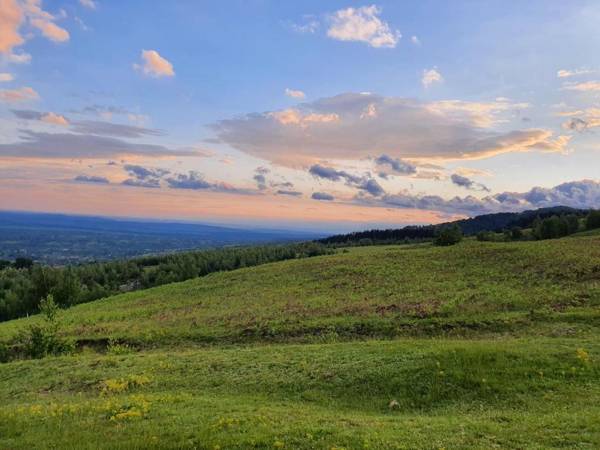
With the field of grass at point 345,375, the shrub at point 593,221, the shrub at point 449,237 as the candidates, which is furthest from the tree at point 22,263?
the shrub at point 593,221

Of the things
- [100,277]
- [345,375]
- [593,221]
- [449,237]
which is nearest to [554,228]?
[593,221]

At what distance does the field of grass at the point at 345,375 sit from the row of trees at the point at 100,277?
49.5m

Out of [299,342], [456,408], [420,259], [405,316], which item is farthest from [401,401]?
[420,259]

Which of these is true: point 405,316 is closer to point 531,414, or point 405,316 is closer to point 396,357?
point 396,357

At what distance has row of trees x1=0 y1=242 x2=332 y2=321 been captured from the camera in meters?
85.4

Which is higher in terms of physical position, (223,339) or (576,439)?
(576,439)

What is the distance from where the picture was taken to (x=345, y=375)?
1883 centimetres

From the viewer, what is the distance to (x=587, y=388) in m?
15.6

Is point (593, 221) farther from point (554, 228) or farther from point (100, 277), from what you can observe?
point (100, 277)

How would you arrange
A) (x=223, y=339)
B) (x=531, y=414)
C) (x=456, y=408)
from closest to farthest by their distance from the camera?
(x=531, y=414) < (x=456, y=408) < (x=223, y=339)

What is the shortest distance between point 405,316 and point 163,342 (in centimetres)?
1811

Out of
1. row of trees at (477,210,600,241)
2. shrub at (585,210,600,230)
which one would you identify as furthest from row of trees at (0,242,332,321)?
shrub at (585,210,600,230)

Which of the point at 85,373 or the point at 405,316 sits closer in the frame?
the point at 85,373

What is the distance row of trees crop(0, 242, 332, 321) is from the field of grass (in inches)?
1947
